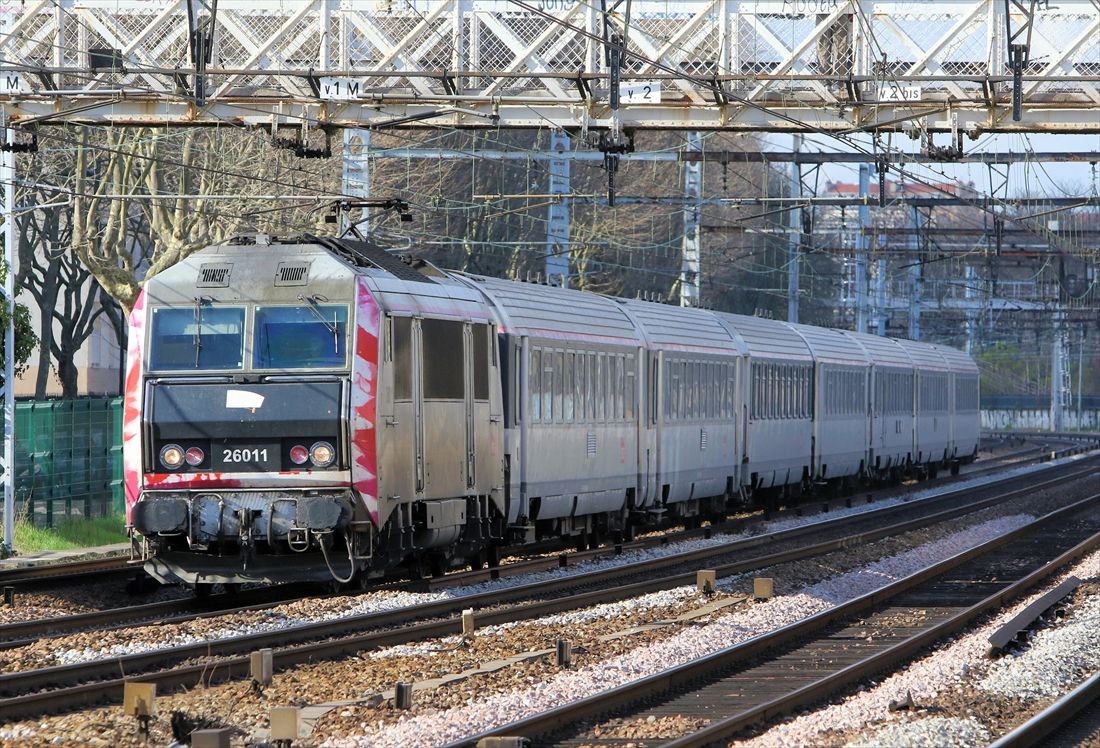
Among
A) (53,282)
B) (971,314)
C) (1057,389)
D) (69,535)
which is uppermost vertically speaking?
(53,282)

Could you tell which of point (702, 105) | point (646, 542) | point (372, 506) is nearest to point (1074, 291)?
point (646, 542)

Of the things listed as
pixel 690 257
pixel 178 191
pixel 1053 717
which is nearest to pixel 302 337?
pixel 1053 717

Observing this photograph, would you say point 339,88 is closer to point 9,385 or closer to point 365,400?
point 365,400

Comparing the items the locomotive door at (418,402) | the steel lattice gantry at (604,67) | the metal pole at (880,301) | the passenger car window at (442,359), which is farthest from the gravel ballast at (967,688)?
the metal pole at (880,301)

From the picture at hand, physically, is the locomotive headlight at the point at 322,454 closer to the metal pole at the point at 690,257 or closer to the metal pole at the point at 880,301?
the metal pole at the point at 690,257

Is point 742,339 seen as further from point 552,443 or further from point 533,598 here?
point 533,598

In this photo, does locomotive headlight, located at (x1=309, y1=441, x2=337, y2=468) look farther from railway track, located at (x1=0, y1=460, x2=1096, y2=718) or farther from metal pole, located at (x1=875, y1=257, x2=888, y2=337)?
metal pole, located at (x1=875, y1=257, x2=888, y2=337)

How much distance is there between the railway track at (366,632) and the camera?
10945 mm

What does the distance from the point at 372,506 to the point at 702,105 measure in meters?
6.15

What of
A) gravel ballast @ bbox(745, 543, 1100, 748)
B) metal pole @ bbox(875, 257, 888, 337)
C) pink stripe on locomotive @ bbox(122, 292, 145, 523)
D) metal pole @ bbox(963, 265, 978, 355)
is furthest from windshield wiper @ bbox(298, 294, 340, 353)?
metal pole @ bbox(963, 265, 978, 355)

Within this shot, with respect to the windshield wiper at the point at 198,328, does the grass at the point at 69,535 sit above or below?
below

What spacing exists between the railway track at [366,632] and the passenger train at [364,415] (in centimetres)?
100

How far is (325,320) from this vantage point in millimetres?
15477

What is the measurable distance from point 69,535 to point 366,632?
36.3ft
